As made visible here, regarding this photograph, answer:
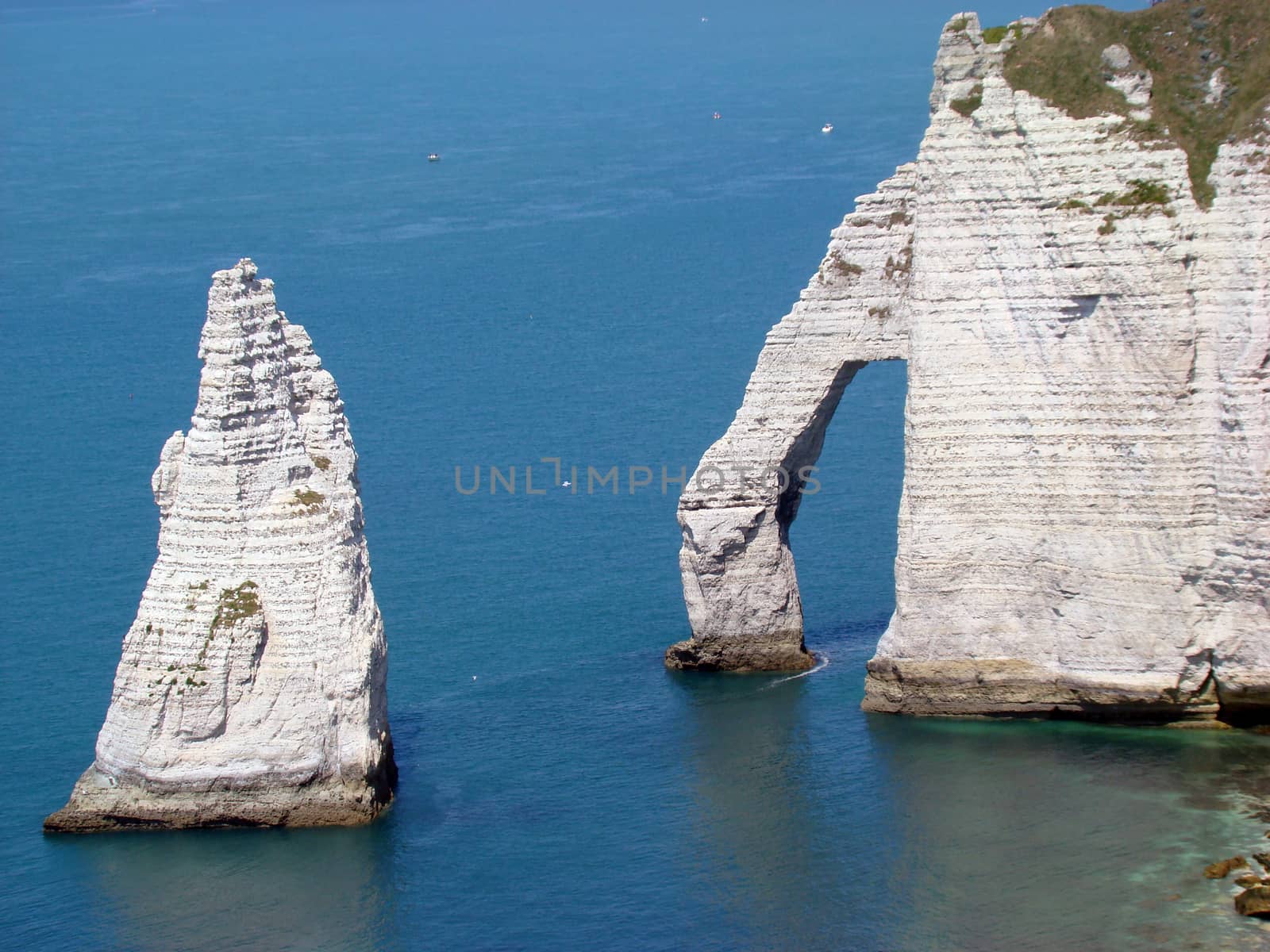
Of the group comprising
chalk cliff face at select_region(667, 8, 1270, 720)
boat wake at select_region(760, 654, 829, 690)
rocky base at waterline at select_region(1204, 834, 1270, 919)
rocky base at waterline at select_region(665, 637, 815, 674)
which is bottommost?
rocky base at waterline at select_region(1204, 834, 1270, 919)

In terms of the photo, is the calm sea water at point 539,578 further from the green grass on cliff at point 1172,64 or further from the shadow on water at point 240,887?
the green grass on cliff at point 1172,64

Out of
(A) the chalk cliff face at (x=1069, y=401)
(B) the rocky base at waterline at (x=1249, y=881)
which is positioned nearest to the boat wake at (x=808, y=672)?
(A) the chalk cliff face at (x=1069, y=401)

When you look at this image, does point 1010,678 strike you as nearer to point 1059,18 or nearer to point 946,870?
point 946,870

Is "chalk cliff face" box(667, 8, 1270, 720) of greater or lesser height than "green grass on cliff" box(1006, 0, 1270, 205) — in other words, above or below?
below

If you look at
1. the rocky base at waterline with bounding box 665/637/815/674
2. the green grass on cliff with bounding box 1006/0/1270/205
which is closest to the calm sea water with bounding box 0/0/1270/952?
the rocky base at waterline with bounding box 665/637/815/674

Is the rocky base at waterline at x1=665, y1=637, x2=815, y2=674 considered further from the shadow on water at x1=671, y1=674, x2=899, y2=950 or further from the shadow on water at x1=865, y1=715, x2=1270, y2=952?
the shadow on water at x1=865, y1=715, x2=1270, y2=952
